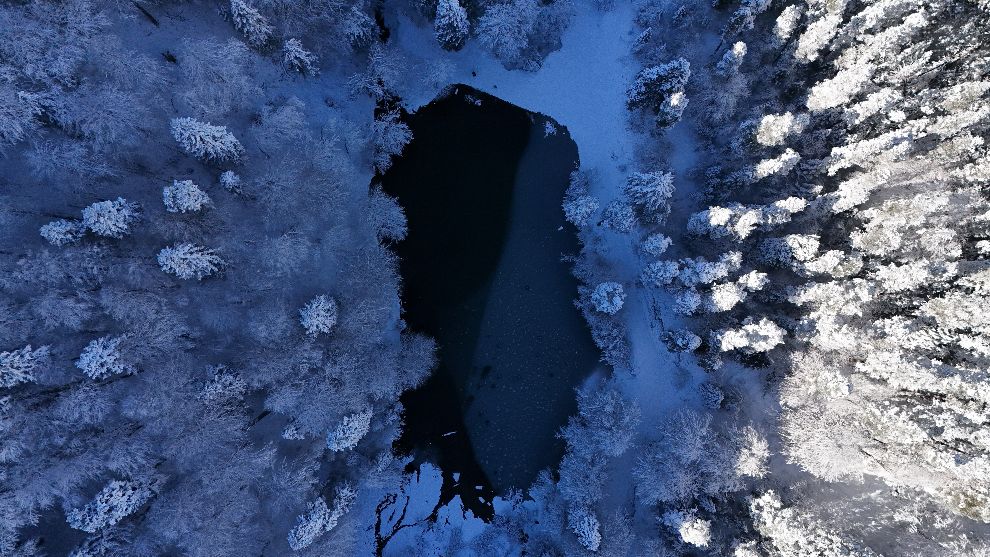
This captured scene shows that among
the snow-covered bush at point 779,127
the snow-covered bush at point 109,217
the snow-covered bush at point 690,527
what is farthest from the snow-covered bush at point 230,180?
the snow-covered bush at point 690,527

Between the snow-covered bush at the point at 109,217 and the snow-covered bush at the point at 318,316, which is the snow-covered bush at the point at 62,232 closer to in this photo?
the snow-covered bush at the point at 109,217

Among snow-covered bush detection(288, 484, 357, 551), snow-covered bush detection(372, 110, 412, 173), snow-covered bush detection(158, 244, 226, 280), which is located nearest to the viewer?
snow-covered bush detection(158, 244, 226, 280)

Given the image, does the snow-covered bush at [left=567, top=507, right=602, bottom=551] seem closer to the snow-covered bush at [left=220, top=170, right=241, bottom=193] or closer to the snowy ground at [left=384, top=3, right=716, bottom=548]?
the snowy ground at [left=384, top=3, right=716, bottom=548]

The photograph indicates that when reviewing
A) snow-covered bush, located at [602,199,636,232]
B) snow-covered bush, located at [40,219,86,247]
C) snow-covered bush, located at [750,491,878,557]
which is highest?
snow-covered bush, located at [602,199,636,232]

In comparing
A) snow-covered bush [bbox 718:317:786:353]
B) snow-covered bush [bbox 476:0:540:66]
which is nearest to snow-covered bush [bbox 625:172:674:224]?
snow-covered bush [bbox 718:317:786:353]

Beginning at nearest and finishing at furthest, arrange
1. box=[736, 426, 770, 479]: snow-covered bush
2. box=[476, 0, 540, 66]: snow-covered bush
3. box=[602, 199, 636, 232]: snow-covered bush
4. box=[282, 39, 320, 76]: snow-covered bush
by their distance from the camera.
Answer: box=[736, 426, 770, 479]: snow-covered bush → box=[282, 39, 320, 76]: snow-covered bush → box=[476, 0, 540, 66]: snow-covered bush → box=[602, 199, 636, 232]: snow-covered bush

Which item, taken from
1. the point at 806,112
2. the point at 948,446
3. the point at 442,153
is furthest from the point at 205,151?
the point at 948,446

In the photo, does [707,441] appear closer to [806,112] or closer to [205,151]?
[806,112]
